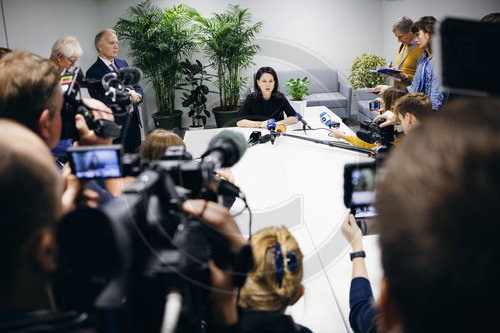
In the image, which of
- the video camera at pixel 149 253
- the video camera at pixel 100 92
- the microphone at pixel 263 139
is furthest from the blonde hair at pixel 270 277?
the microphone at pixel 263 139

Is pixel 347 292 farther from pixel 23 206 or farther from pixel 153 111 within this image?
pixel 153 111

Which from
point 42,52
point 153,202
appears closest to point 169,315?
point 153,202

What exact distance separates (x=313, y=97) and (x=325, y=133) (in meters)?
3.02

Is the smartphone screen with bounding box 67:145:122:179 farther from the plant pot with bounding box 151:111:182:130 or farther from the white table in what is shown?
the plant pot with bounding box 151:111:182:130

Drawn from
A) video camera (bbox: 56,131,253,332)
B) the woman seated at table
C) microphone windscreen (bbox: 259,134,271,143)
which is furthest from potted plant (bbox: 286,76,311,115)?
video camera (bbox: 56,131,253,332)

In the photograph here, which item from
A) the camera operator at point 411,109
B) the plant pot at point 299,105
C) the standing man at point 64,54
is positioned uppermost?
the standing man at point 64,54

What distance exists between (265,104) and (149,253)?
2810 mm

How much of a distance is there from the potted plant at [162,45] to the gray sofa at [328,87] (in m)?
1.65

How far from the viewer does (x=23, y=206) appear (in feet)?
1.27

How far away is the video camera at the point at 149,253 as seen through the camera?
389 mm

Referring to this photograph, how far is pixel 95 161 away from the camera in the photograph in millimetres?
609

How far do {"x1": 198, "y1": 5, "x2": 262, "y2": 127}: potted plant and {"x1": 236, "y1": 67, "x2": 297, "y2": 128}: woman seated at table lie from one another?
1.56 metres

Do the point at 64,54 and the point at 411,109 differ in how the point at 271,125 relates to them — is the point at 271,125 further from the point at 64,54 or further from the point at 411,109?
the point at 64,54

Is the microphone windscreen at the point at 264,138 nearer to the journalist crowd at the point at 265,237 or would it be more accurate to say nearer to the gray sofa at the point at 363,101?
the journalist crowd at the point at 265,237
